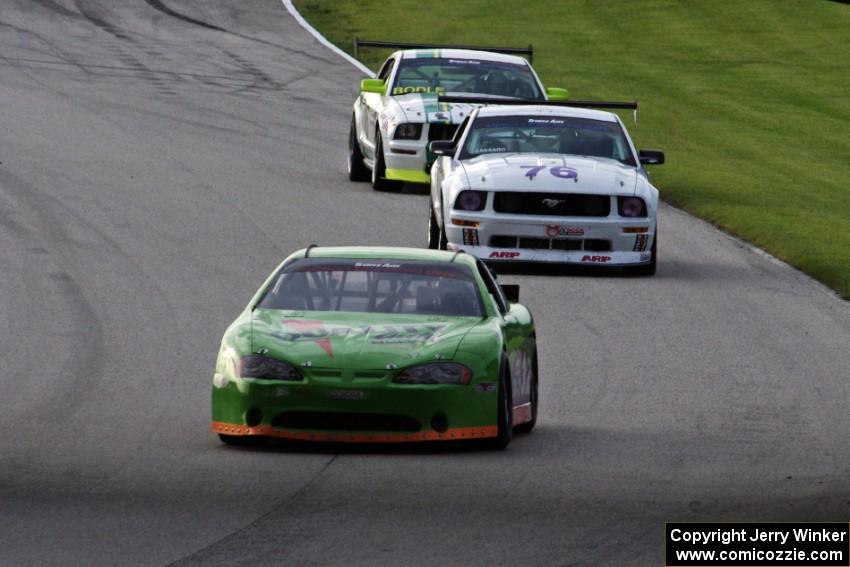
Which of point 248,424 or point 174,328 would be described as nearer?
point 248,424

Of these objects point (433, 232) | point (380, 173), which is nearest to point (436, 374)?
point (433, 232)

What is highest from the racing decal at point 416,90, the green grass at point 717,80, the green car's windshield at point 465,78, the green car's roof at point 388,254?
the green car's roof at point 388,254

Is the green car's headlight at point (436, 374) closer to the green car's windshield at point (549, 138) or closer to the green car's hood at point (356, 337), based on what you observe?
the green car's hood at point (356, 337)

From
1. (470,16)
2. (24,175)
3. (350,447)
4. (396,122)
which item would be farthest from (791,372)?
(470,16)

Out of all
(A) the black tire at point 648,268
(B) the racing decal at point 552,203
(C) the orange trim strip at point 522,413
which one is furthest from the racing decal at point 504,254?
(C) the orange trim strip at point 522,413

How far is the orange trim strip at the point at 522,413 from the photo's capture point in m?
11.3

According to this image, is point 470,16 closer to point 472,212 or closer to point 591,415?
point 472,212

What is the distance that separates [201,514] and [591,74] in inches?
1172

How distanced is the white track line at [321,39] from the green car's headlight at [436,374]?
81.8ft

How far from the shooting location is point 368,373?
10438 mm

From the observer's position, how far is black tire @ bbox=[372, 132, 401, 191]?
2316 centimetres

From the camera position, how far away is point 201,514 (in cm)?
874

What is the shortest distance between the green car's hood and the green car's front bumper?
142 millimetres

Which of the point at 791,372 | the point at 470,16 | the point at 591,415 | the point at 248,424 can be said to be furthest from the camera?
the point at 470,16
